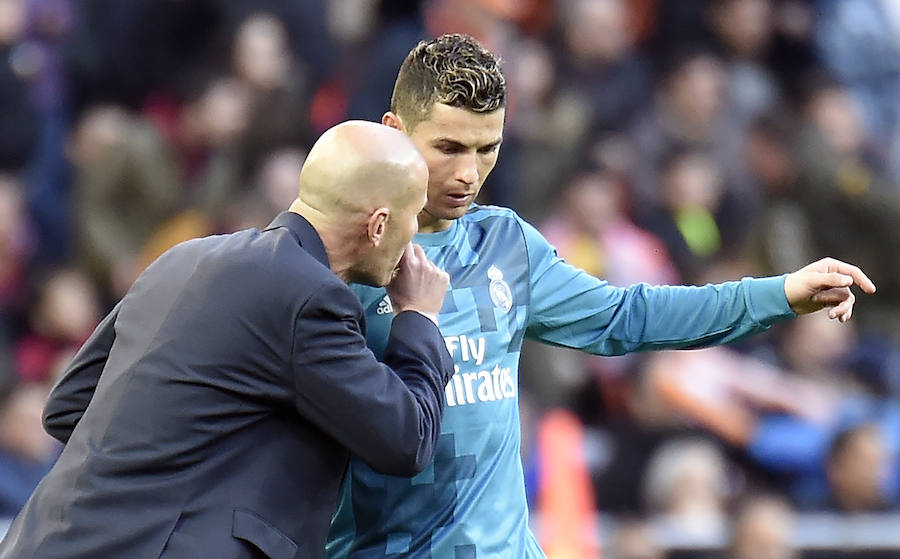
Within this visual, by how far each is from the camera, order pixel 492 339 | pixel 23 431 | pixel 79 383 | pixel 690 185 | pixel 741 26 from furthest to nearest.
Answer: pixel 741 26, pixel 690 185, pixel 23 431, pixel 492 339, pixel 79 383

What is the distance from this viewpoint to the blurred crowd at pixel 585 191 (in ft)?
24.3

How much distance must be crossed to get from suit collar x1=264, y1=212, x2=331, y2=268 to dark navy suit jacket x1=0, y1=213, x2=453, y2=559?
1 cm

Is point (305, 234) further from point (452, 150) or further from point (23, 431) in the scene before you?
point (23, 431)

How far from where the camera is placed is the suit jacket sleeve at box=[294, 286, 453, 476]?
2.79 metres

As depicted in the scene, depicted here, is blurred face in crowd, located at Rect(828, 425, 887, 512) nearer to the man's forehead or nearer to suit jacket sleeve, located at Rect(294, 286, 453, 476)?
the man's forehead

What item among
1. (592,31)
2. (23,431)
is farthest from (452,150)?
(592,31)

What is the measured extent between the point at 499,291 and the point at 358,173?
25.0 inches

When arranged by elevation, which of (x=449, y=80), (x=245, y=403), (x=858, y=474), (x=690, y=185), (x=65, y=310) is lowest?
(x=245, y=403)

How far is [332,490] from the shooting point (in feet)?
9.76

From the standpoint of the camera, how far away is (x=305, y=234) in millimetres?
2924

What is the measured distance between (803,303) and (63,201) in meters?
5.16

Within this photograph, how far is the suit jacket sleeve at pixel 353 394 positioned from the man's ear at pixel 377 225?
154mm

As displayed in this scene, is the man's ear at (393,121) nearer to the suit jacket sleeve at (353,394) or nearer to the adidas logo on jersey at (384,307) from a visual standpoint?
the adidas logo on jersey at (384,307)

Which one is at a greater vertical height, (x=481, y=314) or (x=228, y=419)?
(x=481, y=314)
